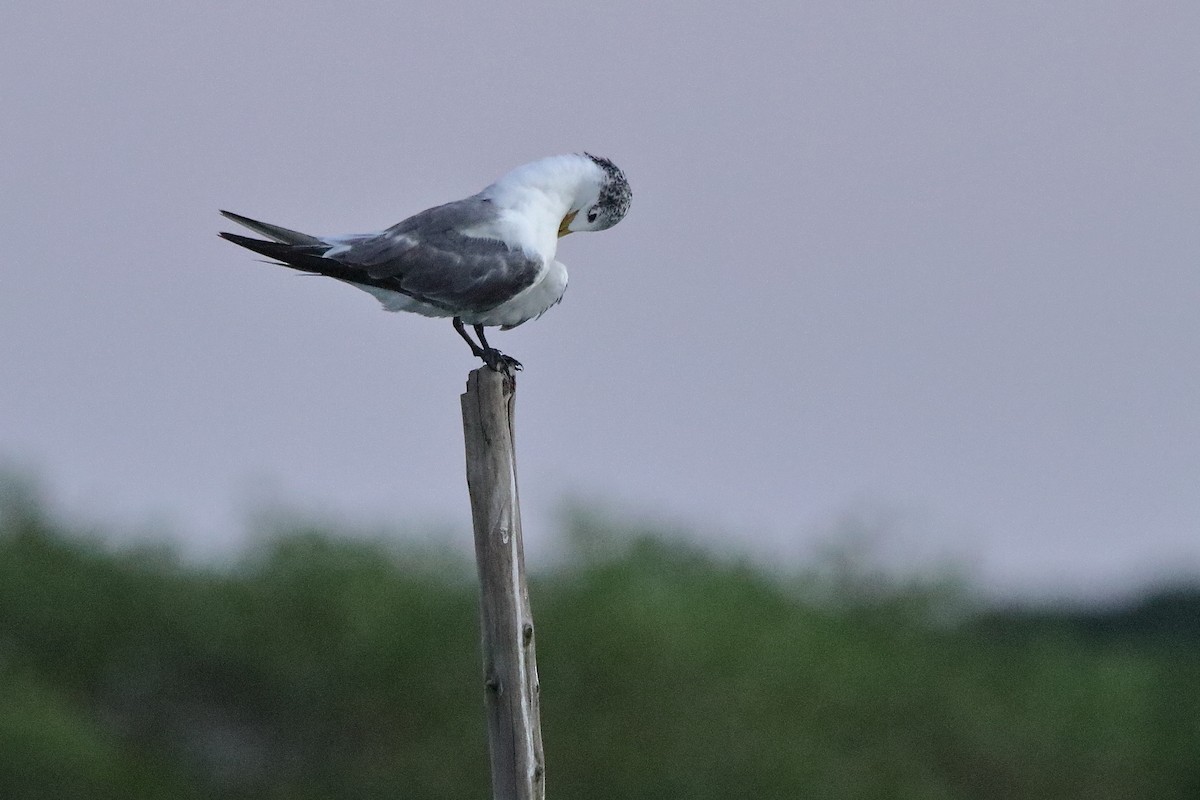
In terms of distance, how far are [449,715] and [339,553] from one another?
2.80 m

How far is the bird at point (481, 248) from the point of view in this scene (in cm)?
709

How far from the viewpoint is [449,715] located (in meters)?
16.3

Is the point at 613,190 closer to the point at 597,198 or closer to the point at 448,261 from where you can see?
the point at 597,198

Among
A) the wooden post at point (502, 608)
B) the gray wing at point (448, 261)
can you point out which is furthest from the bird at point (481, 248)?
the wooden post at point (502, 608)

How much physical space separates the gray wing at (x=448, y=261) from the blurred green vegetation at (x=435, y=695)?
9.79 m

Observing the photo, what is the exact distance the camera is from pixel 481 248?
7129 mm

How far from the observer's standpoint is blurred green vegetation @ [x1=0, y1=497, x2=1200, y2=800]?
16.0 meters

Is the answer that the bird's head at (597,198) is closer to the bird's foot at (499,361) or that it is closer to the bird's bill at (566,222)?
the bird's bill at (566,222)

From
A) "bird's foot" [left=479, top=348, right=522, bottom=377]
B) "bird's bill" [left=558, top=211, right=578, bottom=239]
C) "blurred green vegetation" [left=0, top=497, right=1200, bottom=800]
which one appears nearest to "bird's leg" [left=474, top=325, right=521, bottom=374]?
"bird's foot" [left=479, top=348, right=522, bottom=377]

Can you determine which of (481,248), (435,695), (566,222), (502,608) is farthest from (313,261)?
(435,695)

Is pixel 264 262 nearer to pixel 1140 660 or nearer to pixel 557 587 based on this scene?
pixel 557 587

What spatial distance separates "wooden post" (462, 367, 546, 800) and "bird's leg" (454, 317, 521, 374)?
42 cm

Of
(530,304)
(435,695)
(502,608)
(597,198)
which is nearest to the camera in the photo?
(502,608)

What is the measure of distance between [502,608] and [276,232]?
2.31 metres
